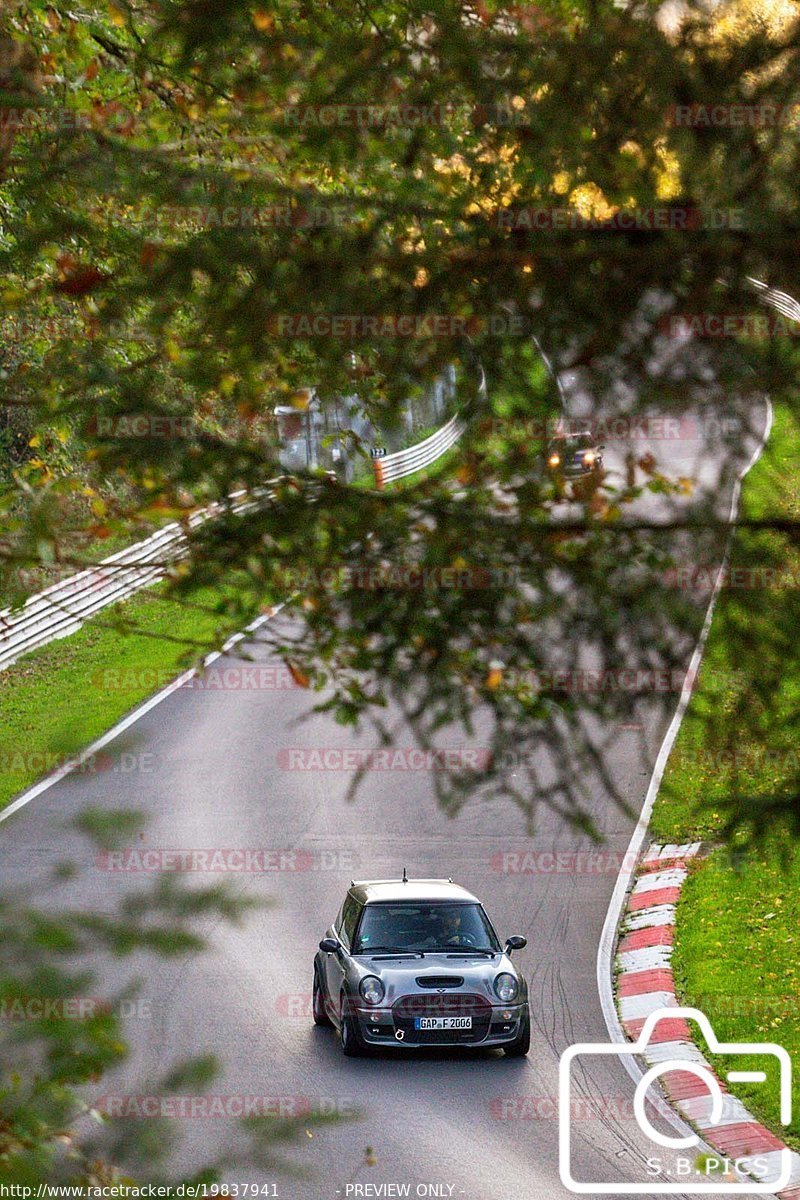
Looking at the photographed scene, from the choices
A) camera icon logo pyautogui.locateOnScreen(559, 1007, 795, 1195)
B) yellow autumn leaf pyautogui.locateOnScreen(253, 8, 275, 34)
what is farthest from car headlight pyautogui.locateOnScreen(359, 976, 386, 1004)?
yellow autumn leaf pyautogui.locateOnScreen(253, 8, 275, 34)

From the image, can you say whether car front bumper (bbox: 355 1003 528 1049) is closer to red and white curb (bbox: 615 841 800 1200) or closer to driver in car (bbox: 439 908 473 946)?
driver in car (bbox: 439 908 473 946)

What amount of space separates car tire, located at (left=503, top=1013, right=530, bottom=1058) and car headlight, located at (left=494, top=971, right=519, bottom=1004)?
259mm

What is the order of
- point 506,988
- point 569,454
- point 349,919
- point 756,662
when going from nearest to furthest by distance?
1. point 569,454
2. point 756,662
3. point 506,988
4. point 349,919

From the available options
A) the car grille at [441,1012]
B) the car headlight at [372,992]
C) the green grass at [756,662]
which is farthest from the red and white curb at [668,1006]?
the green grass at [756,662]

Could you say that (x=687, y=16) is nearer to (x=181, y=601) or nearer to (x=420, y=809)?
(x=181, y=601)

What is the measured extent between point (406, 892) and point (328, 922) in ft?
8.55

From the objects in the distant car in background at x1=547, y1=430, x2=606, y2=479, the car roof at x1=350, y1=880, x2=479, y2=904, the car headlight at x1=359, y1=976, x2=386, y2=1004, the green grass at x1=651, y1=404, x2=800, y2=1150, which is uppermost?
the distant car in background at x1=547, y1=430, x2=606, y2=479

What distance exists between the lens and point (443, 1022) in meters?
12.9

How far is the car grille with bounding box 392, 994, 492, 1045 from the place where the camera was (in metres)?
12.6

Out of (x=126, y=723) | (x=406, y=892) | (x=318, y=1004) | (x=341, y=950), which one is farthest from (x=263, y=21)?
(x=126, y=723)

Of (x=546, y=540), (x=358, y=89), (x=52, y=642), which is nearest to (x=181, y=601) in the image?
(x=546, y=540)

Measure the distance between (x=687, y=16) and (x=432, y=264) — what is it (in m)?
1.15

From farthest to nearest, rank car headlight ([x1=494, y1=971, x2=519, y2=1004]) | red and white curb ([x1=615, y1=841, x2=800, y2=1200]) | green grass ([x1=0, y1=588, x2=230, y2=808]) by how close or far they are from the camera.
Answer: green grass ([x1=0, y1=588, x2=230, y2=808]) < car headlight ([x1=494, y1=971, x2=519, y2=1004]) < red and white curb ([x1=615, y1=841, x2=800, y2=1200])

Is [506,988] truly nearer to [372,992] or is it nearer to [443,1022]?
[443,1022]
